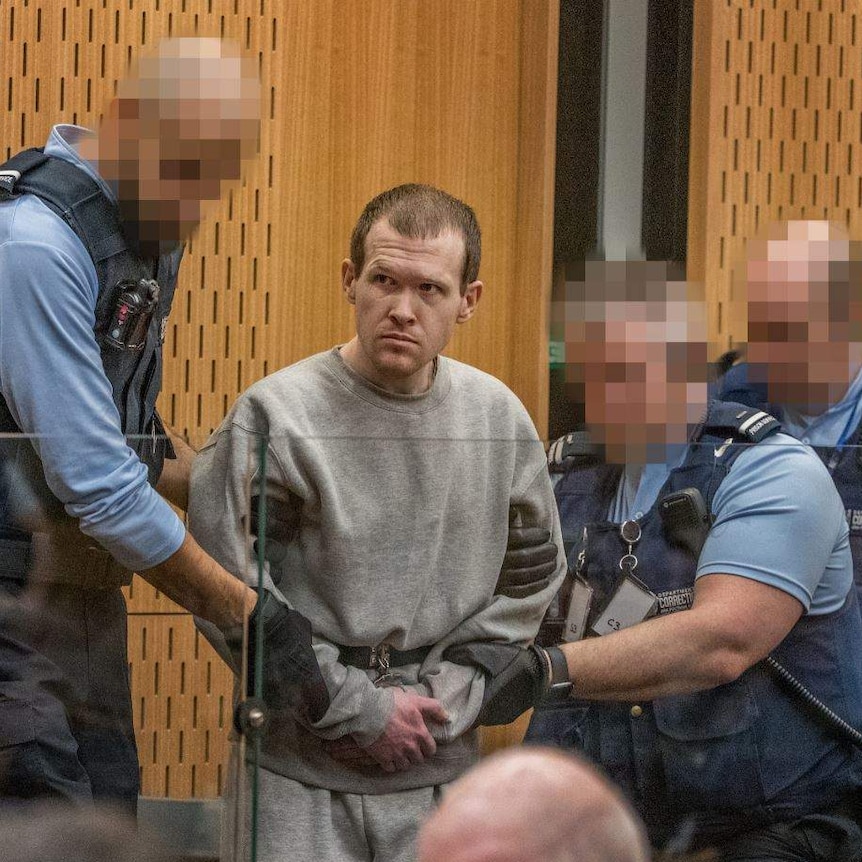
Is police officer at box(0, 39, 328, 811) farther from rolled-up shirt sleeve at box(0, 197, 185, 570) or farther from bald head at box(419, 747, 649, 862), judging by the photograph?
bald head at box(419, 747, 649, 862)

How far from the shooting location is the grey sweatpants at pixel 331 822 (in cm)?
165

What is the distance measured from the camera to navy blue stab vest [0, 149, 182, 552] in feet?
5.37

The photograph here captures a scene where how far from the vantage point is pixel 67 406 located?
64.1 inches

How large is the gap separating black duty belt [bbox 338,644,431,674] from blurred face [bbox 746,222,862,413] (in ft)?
2.10

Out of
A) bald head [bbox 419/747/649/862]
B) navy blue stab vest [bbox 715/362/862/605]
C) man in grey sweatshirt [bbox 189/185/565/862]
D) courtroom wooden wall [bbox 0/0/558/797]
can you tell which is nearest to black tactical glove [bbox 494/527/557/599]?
man in grey sweatshirt [bbox 189/185/565/862]

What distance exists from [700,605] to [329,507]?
451 millimetres

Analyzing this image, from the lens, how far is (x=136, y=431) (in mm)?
1774

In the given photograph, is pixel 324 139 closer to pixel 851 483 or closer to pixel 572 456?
pixel 572 456

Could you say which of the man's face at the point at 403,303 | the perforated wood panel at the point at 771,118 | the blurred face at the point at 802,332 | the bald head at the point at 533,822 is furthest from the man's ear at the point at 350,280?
the perforated wood panel at the point at 771,118

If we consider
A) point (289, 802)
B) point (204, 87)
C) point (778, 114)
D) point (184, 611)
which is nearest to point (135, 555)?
point (184, 611)

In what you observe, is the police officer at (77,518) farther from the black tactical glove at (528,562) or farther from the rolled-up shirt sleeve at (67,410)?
the black tactical glove at (528,562)

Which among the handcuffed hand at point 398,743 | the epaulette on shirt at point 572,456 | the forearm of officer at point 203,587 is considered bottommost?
the handcuffed hand at point 398,743

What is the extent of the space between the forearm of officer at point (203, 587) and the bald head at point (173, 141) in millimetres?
401

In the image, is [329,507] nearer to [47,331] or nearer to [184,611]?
[184,611]
